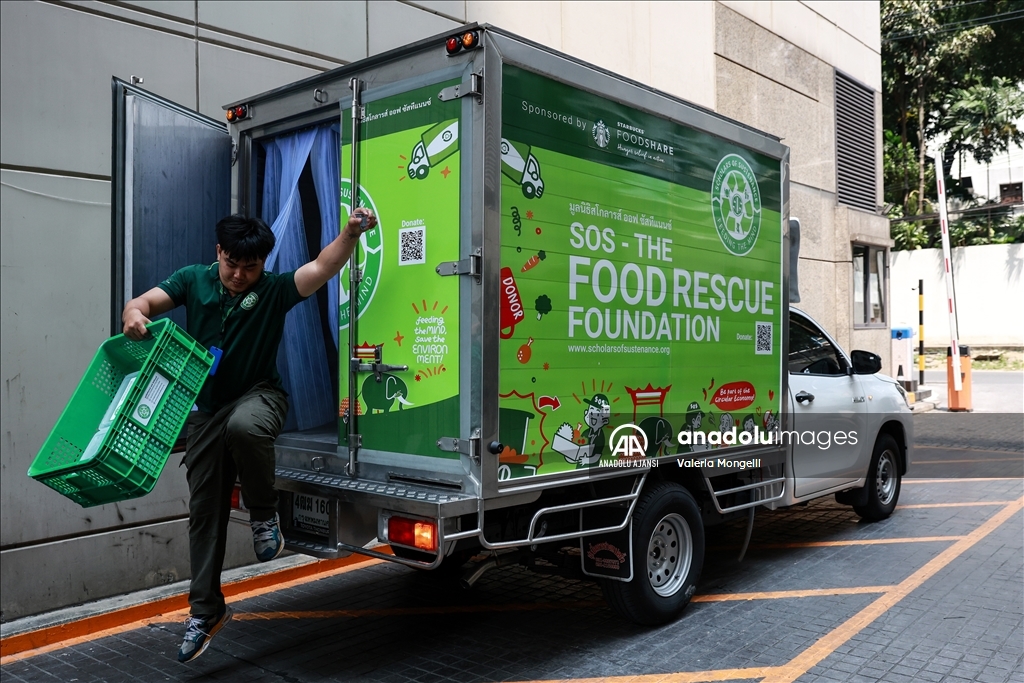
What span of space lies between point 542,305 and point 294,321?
1.84 m

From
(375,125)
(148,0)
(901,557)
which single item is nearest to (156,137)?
(375,125)

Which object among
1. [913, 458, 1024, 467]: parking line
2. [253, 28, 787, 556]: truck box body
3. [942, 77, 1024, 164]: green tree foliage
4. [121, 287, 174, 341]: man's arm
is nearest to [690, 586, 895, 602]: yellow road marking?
[253, 28, 787, 556]: truck box body

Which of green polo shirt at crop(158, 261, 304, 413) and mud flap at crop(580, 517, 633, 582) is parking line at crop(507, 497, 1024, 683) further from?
green polo shirt at crop(158, 261, 304, 413)

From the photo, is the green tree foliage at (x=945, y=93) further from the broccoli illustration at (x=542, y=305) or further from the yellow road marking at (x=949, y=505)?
the broccoli illustration at (x=542, y=305)

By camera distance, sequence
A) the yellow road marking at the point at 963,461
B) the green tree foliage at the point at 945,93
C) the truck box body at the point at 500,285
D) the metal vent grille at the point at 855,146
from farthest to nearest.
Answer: the green tree foliage at the point at 945,93 < the metal vent grille at the point at 855,146 < the yellow road marking at the point at 963,461 < the truck box body at the point at 500,285

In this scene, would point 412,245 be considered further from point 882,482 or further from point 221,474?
point 882,482

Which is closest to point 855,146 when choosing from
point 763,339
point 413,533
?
point 763,339

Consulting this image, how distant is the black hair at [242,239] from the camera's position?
13.9 feet

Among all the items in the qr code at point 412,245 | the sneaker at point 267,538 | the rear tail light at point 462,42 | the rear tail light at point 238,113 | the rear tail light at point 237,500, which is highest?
the rear tail light at point 238,113

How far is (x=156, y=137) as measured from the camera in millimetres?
4898

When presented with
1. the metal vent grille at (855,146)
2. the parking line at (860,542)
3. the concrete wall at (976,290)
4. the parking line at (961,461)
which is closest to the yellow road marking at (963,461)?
the parking line at (961,461)

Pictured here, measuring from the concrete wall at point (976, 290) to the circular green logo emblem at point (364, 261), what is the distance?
94.2 ft

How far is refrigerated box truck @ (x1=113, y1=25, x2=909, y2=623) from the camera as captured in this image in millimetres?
4012

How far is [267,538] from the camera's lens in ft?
13.9
